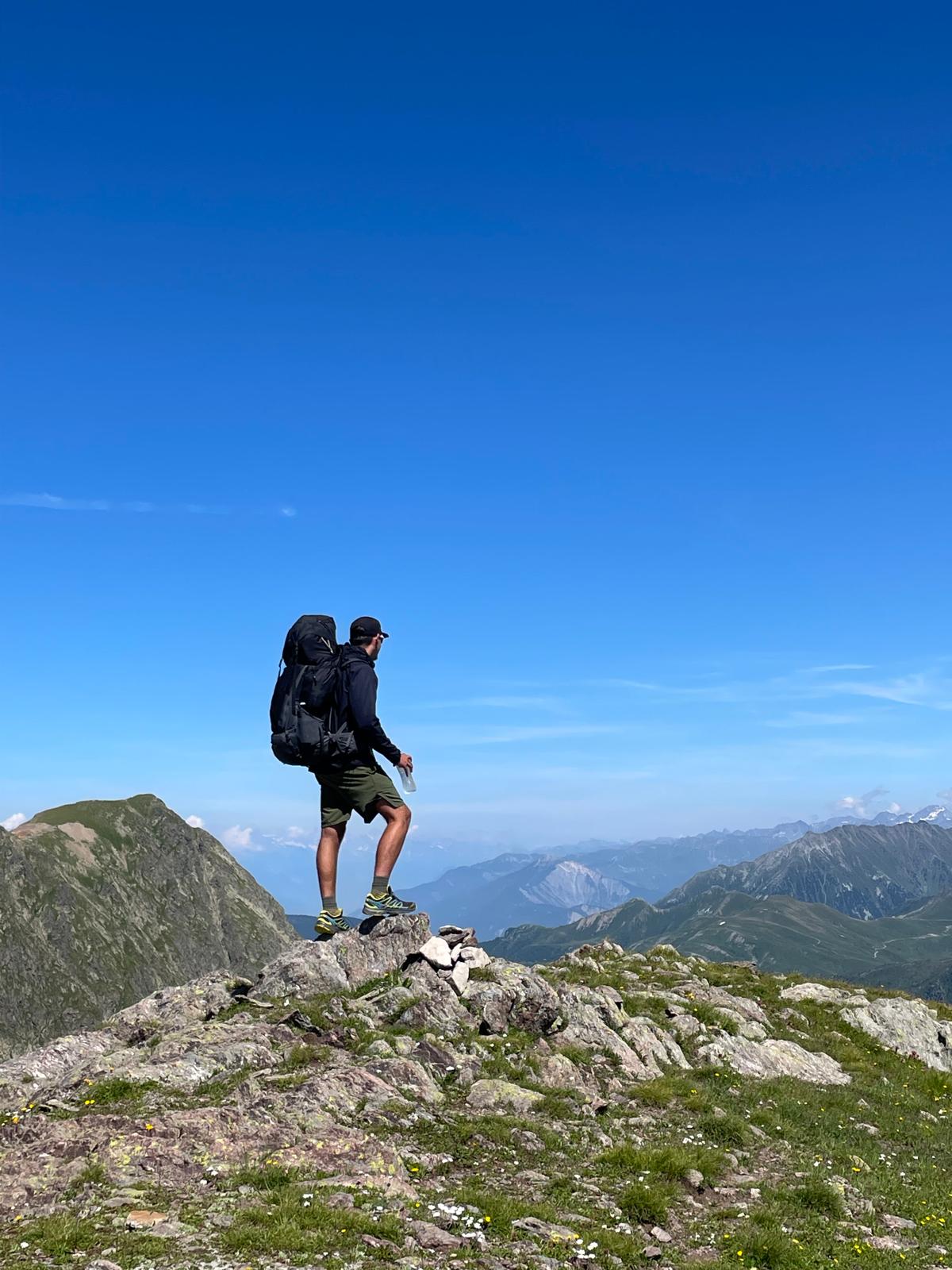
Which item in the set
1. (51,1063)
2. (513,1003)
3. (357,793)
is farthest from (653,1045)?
(51,1063)

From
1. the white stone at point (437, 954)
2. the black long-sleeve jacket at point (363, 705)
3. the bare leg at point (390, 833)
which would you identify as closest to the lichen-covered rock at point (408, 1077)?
the bare leg at point (390, 833)

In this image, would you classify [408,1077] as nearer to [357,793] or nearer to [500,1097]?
→ [500,1097]

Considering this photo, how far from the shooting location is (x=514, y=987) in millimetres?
20094

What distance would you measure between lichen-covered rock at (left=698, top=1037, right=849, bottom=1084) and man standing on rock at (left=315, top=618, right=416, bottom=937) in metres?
8.90

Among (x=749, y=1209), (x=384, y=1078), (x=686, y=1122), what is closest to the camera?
(x=749, y=1209)

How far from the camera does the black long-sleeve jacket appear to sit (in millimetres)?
17812

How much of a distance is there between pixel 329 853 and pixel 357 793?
174cm

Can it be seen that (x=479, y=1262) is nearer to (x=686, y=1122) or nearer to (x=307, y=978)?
(x=686, y=1122)

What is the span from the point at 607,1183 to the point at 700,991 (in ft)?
46.6

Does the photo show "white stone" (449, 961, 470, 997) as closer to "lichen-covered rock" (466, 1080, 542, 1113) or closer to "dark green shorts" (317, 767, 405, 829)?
"lichen-covered rock" (466, 1080, 542, 1113)

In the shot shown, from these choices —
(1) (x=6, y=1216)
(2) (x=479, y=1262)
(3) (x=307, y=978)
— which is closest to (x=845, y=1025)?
(3) (x=307, y=978)

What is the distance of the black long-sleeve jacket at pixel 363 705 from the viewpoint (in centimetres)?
1781

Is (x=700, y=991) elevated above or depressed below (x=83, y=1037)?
below

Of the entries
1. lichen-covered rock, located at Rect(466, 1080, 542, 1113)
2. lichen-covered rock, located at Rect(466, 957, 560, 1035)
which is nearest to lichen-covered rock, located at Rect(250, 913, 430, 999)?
lichen-covered rock, located at Rect(466, 957, 560, 1035)
